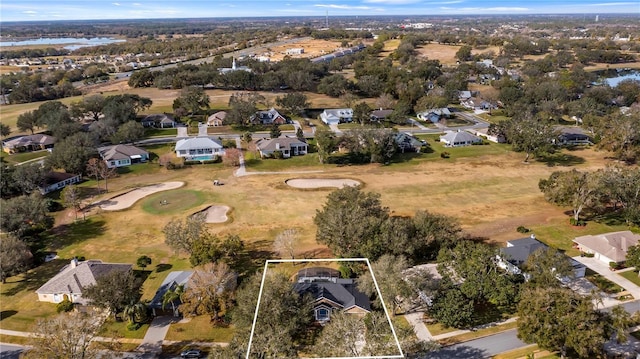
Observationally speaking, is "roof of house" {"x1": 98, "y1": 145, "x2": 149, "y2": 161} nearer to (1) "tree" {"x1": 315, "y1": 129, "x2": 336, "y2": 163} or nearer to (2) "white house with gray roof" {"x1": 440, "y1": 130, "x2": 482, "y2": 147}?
(1) "tree" {"x1": 315, "y1": 129, "x2": 336, "y2": 163}

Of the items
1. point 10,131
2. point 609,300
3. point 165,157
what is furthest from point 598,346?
point 10,131

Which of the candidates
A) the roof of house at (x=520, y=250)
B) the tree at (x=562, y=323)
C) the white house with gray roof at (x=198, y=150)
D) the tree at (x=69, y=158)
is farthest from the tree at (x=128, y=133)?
the tree at (x=562, y=323)

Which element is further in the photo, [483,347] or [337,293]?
[337,293]

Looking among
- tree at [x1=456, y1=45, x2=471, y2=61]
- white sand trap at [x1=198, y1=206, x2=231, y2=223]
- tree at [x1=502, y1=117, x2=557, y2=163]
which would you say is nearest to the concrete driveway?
tree at [x1=502, y1=117, x2=557, y2=163]

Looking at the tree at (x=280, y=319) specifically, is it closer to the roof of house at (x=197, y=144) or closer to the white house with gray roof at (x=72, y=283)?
the white house with gray roof at (x=72, y=283)

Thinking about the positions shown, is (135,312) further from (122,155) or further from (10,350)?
(122,155)

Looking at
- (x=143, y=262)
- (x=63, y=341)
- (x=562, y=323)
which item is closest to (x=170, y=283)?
(x=143, y=262)
